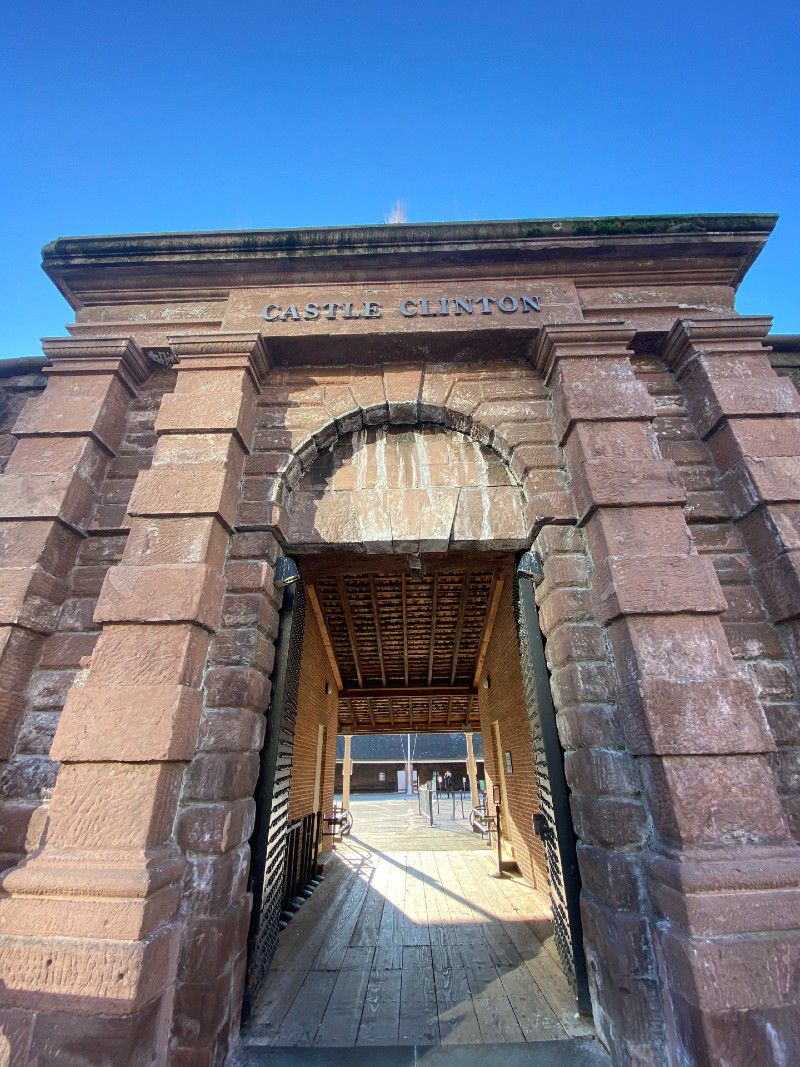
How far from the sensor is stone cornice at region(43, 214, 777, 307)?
4.20 meters

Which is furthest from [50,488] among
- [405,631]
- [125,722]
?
[405,631]

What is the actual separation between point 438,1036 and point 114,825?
2.23 m

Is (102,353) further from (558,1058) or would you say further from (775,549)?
(558,1058)

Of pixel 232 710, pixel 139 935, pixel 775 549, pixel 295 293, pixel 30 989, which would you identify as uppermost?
pixel 295 293

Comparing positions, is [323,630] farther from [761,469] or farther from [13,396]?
[761,469]

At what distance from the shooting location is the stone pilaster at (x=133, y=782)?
196cm

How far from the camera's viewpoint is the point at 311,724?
28.4 feet

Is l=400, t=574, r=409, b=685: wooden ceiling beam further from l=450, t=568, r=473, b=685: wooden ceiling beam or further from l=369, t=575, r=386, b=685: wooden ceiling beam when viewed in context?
l=450, t=568, r=473, b=685: wooden ceiling beam

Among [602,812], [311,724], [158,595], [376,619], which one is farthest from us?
[311,724]

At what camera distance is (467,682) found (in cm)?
1196

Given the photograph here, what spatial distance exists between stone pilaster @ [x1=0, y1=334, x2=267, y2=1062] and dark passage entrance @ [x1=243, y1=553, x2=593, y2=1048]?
803mm

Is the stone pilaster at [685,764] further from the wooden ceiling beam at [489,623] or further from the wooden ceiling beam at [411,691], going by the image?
the wooden ceiling beam at [411,691]

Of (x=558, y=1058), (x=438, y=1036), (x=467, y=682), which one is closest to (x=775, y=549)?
(x=558, y=1058)

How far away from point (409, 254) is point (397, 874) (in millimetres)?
9083
